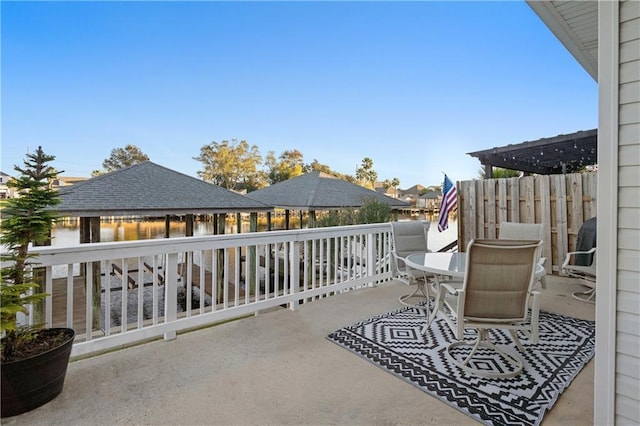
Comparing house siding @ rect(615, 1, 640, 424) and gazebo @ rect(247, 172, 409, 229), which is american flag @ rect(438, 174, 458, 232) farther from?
house siding @ rect(615, 1, 640, 424)

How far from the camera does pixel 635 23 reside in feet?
4.86

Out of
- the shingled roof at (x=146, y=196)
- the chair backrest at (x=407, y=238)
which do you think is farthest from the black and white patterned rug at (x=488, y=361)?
the shingled roof at (x=146, y=196)

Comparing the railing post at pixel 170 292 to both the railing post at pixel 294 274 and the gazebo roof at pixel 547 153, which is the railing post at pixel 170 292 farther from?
the gazebo roof at pixel 547 153

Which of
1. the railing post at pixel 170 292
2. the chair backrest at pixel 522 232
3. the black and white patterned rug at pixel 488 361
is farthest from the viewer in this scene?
the chair backrest at pixel 522 232

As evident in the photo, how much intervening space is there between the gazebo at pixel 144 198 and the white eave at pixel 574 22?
250 inches

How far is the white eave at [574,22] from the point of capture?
9.10ft

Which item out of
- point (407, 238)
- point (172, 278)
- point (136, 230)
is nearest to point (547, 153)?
point (407, 238)

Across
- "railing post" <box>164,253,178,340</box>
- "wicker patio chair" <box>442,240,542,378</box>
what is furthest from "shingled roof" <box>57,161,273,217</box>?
"wicker patio chair" <box>442,240,542,378</box>

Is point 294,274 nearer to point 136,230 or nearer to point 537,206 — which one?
point 537,206

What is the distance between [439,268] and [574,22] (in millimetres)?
2665

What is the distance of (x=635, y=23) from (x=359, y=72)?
10187 mm

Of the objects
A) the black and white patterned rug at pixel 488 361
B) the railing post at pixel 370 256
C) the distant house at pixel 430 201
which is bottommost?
the black and white patterned rug at pixel 488 361

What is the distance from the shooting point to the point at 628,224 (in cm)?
150

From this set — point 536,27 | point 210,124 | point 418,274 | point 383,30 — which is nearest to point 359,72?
point 383,30
